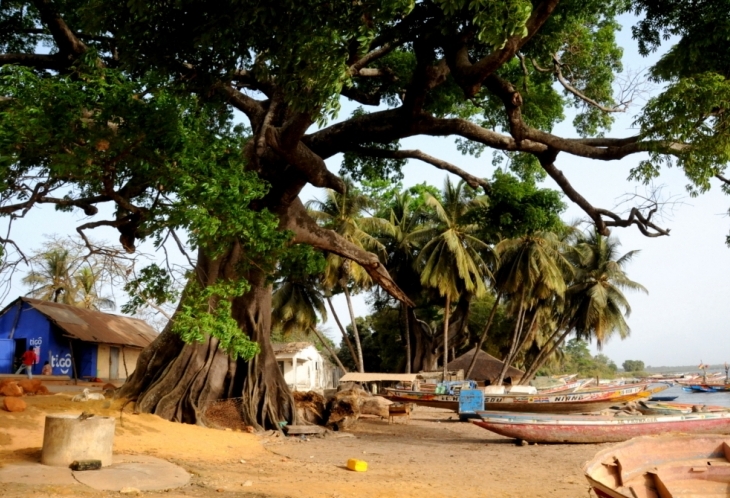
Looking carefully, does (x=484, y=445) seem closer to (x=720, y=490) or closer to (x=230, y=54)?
(x=720, y=490)

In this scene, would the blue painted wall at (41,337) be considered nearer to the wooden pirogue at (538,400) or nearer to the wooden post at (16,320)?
the wooden post at (16,320)

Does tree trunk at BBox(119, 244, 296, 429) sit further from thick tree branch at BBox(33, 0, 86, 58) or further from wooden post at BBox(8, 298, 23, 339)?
wooden post at BBox(8, 298, 23, 339)

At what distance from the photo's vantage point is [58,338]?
2423 cm

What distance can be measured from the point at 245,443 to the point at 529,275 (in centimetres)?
2132

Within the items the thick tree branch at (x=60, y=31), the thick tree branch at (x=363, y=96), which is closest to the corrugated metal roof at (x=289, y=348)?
the thick tree branch at (x=363, y=96)

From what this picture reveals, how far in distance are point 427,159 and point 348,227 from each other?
621 inches

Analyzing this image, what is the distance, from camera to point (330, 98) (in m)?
7.65

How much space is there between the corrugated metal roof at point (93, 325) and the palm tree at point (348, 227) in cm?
910

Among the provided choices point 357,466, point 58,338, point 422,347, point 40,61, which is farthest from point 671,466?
point 422,347

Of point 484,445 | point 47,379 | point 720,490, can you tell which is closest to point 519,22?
point 720,490

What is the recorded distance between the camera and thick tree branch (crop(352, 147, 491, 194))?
15102mm

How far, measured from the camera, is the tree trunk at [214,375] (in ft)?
43.4

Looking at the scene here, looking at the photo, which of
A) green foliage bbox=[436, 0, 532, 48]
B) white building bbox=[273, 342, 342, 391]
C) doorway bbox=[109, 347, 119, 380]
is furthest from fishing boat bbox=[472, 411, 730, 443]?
white building bbox=[273, 342, 342, 391]

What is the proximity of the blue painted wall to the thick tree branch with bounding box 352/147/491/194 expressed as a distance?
49.8 feet
